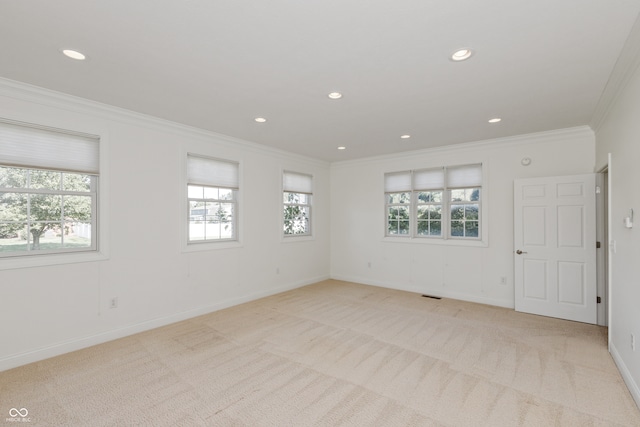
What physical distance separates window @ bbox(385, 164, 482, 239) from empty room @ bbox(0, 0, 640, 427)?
2.0 inches

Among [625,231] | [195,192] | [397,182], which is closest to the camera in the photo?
[625,231]

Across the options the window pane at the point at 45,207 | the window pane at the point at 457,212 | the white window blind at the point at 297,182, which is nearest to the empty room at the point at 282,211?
the window pane at the point at 45,207

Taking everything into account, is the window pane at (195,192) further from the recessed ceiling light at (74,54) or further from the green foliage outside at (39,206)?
the recessed ceiling light at (74,54)

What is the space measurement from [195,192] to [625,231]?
16.5ft

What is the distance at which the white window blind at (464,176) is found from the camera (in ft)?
16.9

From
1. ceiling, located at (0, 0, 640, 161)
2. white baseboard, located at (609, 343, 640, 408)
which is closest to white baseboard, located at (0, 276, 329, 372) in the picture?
ceiling, located at (0, 0, 640, 161)

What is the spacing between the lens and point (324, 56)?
2381 millimetres

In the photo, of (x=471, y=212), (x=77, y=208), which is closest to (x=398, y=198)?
(x=471, y=212)

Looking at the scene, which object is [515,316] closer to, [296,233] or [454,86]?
[454,86]

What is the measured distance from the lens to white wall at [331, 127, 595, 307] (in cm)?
452

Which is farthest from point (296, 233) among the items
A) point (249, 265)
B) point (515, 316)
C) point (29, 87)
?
point (29, 87)

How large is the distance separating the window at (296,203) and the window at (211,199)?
4.02 feet

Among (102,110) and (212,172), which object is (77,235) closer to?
(102,110)

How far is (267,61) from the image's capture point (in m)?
2.45
